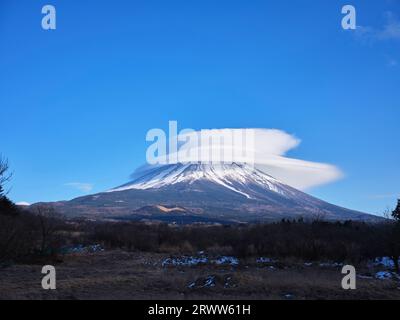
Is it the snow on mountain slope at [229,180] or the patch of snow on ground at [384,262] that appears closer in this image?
the patch of snow on ground at [384,262]

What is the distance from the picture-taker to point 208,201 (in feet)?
514

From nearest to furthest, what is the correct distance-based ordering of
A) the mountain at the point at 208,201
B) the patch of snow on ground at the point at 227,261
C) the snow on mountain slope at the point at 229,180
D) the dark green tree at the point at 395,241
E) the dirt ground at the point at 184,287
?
the dirt ground at the point at 184,287 < the dark green tree at the point at 395,241 < the patch of snow on ground at the point at 227,261 < the mountain at the point at 208,201 < the snow on mountain slope at the point at 229,180

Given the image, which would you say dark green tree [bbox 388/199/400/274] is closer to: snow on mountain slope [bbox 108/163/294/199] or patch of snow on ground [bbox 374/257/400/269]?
patch of snow on ground [bbox 374/257/400/269]

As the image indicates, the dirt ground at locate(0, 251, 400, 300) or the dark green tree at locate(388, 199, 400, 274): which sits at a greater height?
the dark green tree at locate(388, 199, 400, 274)

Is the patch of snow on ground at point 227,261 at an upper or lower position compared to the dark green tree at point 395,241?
lower

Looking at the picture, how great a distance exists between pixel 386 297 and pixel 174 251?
1016 inches

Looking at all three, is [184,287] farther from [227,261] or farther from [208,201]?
[208,201]

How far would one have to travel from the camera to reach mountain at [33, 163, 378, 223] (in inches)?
5275

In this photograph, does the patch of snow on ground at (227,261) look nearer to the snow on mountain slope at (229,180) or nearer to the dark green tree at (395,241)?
the dark green tree at (395,241)

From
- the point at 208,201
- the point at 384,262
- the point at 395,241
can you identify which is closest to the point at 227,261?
the point at 384,262

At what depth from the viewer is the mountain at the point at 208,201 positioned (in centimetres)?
13399

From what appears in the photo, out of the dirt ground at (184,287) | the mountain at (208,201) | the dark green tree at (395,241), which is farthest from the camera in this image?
the mountain at (208,201)

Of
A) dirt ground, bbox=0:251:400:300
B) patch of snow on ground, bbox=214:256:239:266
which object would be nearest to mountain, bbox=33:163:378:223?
patch of snow on ground, bbox=214:256:239:266

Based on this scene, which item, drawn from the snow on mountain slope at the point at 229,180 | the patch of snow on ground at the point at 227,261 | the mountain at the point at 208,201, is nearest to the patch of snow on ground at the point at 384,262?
the patch of snow on ground at the point at 227,261
